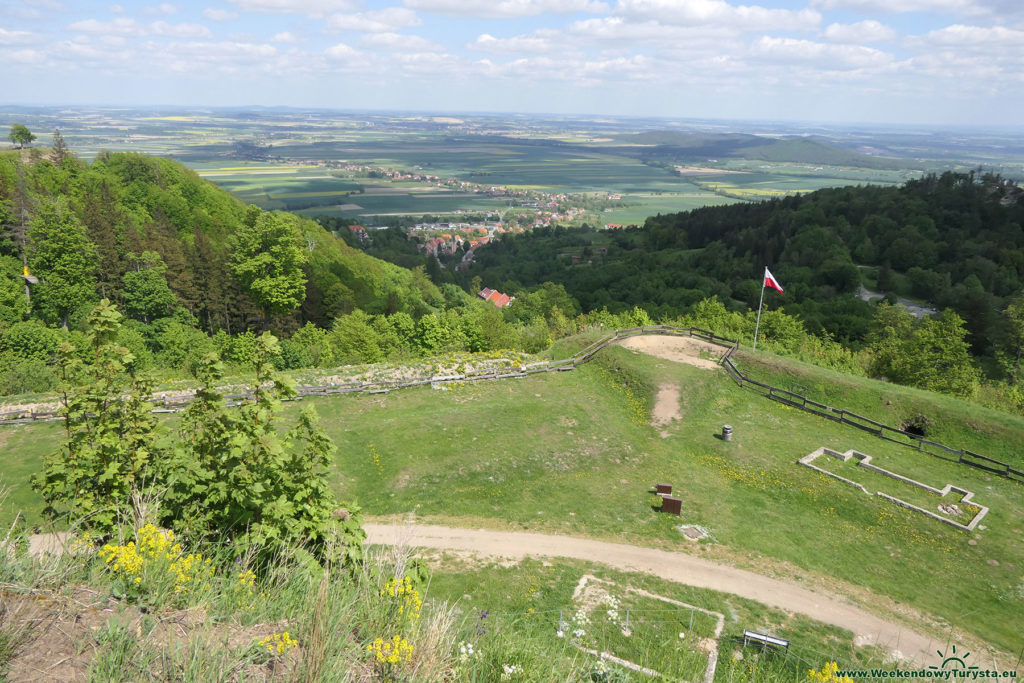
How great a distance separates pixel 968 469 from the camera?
29422 millimetres

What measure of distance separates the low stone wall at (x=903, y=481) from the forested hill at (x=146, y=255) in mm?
51053

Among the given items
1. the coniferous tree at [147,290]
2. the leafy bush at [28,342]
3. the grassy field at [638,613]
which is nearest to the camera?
the grassy field at [638,613]

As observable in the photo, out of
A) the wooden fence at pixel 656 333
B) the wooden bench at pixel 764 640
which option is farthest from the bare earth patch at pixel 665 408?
the wooden bench at pixel 764 640

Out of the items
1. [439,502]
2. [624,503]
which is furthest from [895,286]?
[439,502]

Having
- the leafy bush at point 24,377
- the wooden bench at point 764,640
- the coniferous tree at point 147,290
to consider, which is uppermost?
the coniferous tree at point 147,290

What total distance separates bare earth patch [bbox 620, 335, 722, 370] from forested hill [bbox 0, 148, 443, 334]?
37703mm

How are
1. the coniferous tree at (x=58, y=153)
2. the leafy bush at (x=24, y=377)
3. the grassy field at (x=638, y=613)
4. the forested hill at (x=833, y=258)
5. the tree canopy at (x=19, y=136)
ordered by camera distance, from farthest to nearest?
the forested hill at (x=833, y=258) → the tree canopy at (x=19, y=136) → the coniferous tree at (x=58, y=153) → the leafy bush at (x=24, y=377) → the grassy field at (x=638, y=613)

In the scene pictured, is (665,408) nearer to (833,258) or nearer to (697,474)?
(697,474)

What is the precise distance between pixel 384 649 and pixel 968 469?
36.0 m

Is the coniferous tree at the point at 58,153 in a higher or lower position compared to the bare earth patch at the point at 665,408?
higher

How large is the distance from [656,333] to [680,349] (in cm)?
330

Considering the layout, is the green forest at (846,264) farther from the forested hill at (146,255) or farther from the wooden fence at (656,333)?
the forested hill at (146,255)

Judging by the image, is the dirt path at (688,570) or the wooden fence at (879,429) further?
the wooden fence at (879,429)

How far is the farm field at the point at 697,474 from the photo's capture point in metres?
21.1
